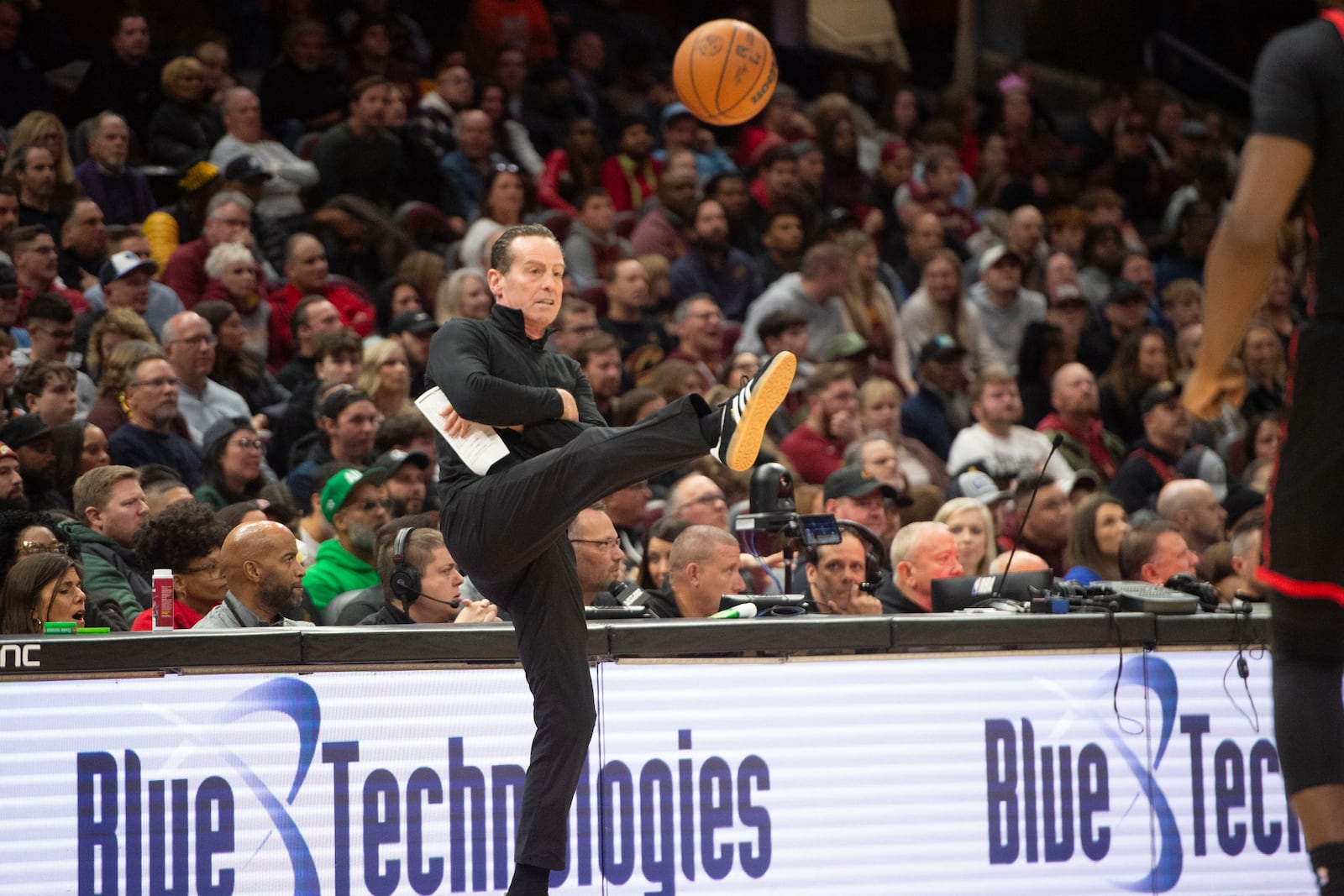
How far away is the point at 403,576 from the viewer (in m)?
5.81

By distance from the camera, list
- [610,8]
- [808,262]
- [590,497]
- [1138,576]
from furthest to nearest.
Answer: [610,8] < [808,262] < [1138,576] < [590,497]

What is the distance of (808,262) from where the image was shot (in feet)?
36.4

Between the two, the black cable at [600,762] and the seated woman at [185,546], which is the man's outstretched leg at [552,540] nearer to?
the black cable at [600,762]

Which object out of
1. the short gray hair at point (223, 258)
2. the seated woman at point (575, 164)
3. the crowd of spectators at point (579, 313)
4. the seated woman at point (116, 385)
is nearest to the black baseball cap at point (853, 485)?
the crowd of spectators at point (579, 313)

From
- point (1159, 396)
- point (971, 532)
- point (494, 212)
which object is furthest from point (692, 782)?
point (494, 212)

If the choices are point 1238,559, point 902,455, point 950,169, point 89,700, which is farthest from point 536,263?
point 950,169

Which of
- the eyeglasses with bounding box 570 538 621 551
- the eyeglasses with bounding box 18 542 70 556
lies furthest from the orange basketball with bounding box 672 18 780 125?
the eyeglasses with bounding box 18 542 70 556

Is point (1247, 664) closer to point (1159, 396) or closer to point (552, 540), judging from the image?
point (552, 540)

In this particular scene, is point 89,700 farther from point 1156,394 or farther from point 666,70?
point 666,70

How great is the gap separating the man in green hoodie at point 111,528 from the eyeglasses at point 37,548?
0.19 m

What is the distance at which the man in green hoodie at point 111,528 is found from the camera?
6.52 m

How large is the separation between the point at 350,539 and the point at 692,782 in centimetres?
272

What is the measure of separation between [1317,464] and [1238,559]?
Result: 4.98 meters

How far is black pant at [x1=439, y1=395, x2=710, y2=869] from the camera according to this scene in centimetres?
443
